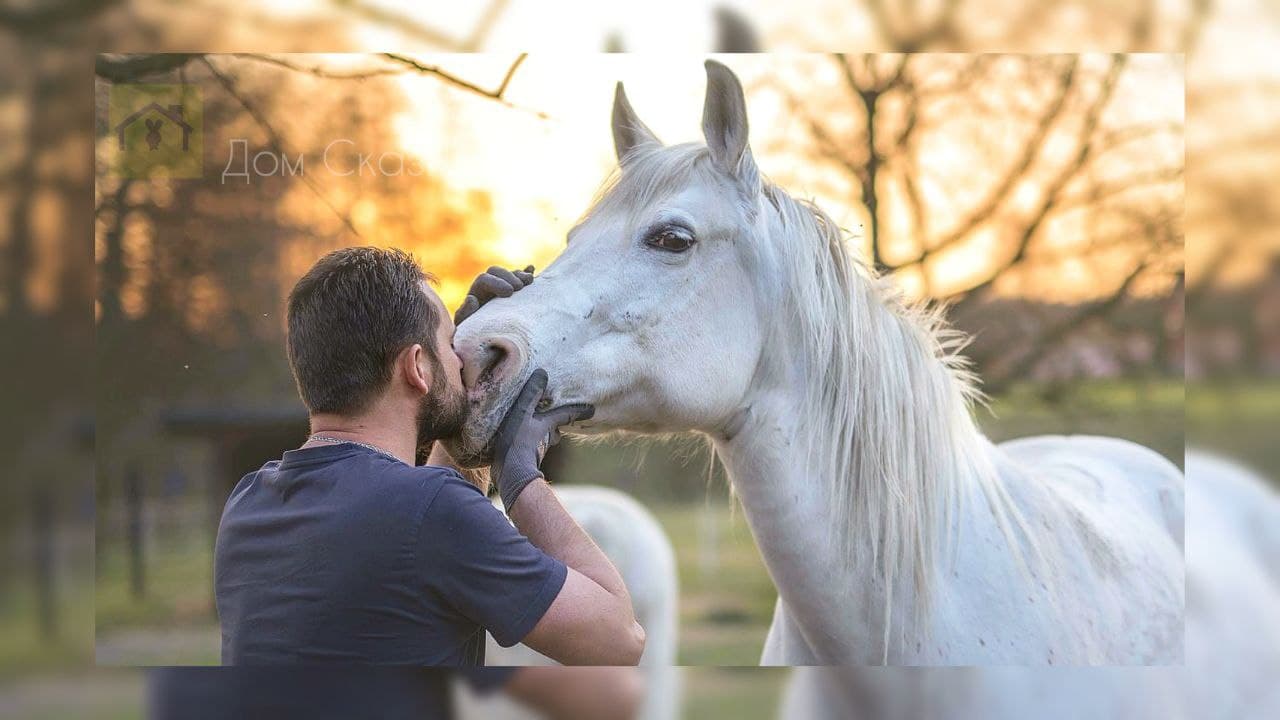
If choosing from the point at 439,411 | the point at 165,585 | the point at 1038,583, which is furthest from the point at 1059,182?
the point at 165,585

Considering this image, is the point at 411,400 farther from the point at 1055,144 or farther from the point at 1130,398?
the point at 1130,398

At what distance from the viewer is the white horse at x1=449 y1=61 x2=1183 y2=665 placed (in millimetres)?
1495

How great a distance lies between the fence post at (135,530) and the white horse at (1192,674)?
219cm

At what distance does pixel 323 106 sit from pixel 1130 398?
8.51 ft

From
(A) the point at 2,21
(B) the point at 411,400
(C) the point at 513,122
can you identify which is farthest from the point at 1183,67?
(A) the point at 2,21

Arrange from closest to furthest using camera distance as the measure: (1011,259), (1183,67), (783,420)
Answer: (783,420)
(1183,67)
(1011,259)

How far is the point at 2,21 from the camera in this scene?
5.60ft

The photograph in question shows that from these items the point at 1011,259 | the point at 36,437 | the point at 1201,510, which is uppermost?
the point at 1011,259

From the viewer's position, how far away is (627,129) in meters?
1.73

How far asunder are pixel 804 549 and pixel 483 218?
4.94 ft

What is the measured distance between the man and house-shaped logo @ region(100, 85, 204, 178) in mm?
1212

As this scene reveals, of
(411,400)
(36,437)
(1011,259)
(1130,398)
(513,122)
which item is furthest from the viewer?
(1130,398)

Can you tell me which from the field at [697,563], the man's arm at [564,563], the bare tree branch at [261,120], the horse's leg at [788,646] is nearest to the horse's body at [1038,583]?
the horse's leg at [788,646]

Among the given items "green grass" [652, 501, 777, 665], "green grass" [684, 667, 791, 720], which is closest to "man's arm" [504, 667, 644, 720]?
"green grass" [684, 667, 791, 720]
